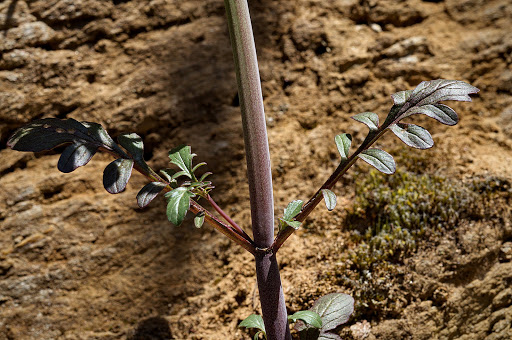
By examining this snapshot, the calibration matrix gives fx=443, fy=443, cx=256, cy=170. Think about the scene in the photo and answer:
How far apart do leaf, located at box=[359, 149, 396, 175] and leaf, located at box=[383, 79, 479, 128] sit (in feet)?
0.32

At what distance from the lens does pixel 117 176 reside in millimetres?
1050

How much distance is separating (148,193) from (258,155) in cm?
30

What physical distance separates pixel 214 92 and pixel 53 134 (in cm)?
88

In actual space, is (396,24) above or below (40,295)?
above

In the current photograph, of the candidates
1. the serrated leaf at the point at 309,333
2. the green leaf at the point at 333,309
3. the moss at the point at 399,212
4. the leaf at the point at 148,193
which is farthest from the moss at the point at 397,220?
the leaf at the point at 148,193

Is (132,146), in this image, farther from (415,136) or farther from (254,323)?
(415,136)

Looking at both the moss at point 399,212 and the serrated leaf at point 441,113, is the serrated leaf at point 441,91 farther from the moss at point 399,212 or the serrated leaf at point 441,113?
the moss at point 399,212

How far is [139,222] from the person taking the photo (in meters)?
1.68

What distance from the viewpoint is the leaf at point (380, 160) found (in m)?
1.05

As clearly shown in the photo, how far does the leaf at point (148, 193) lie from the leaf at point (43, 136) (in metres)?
0.21

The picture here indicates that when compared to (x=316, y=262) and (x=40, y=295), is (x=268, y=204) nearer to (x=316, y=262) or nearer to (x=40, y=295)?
(x=316, y=262)

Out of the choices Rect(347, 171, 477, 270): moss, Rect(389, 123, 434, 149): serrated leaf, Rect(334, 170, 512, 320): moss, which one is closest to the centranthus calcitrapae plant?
Rect(389, 123, 434, 149): serrated leaf

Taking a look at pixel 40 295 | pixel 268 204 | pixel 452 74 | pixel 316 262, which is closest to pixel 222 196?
pixel 316 262

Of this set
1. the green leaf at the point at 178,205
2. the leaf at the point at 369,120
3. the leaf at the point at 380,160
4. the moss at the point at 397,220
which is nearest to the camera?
the green leaf at the point at 178,205
